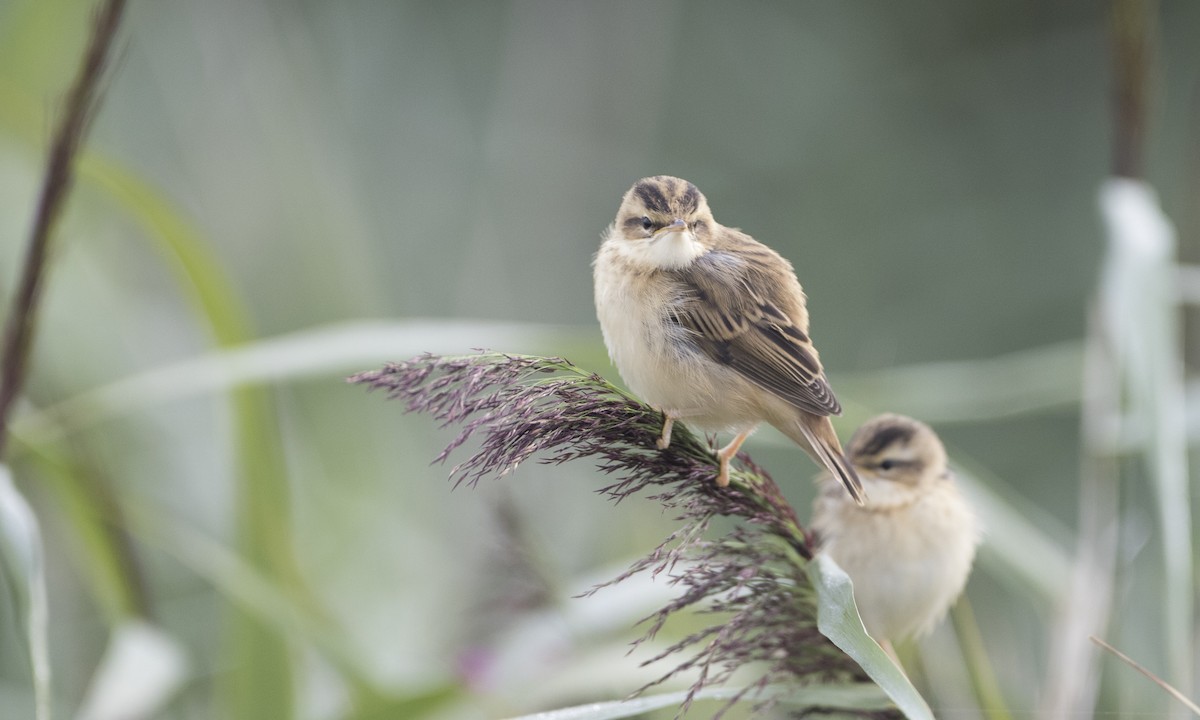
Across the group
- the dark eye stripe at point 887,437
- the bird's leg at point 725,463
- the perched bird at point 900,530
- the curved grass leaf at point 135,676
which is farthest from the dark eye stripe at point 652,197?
the curved grass leaf at point 135,676

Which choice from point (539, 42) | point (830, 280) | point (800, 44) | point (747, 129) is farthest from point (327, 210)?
point (800, 44)

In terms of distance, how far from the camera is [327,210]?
11.9 ft

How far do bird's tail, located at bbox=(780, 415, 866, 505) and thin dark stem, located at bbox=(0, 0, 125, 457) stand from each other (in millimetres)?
1179

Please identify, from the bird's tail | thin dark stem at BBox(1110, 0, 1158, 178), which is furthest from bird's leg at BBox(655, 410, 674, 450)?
thin dark stem at BBox(1110, 0, 1158, 178)

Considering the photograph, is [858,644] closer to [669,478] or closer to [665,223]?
[669,478]

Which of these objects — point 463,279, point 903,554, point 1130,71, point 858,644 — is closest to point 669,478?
point 858,644

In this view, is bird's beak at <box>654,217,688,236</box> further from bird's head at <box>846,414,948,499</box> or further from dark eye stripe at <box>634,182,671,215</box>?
bird's head at <box>846,414,948,499</box>

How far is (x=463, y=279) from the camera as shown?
13.8 ft

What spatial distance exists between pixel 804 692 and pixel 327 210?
2.39 metres

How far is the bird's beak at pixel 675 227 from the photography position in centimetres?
200

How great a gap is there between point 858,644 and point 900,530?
1052mm

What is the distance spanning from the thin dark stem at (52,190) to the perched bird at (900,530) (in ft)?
4.57

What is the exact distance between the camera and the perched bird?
2256 millimetres

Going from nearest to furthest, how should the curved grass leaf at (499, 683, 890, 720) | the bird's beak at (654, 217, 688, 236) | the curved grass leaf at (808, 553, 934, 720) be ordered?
the curved grass leaf at (808, 553, 934, 720) < the curved grass leaf at (499, 683, 890, 720) < the bird's beak at (654, 217, 688, 236)
